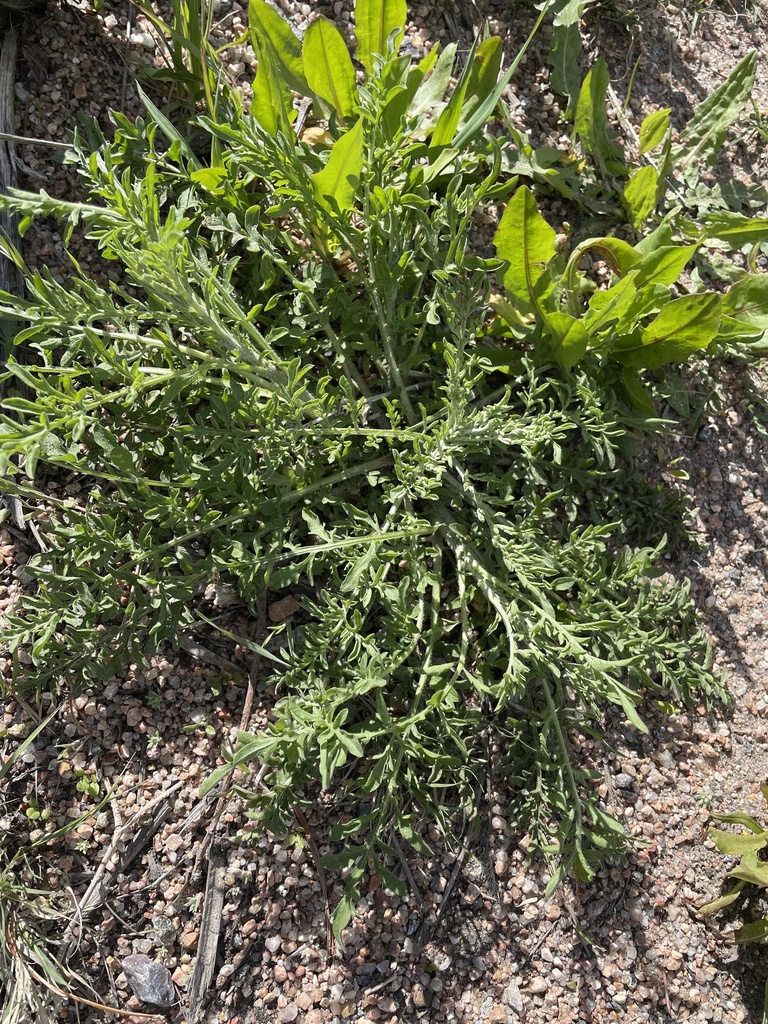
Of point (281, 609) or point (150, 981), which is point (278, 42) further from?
point (150, 981)

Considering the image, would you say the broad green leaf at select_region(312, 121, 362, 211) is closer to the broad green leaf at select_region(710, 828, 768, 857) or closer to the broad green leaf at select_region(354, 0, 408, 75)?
the broad green leaf at select_region(354, 0, 408, 75)

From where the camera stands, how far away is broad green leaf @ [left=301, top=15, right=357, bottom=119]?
225 cm

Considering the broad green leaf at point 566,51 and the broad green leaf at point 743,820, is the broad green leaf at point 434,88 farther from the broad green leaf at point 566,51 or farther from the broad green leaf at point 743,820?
the broad green leaf at point 743,820

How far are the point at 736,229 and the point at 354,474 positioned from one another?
1.68 metres

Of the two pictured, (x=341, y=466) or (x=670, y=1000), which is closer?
(x=341, y=466)

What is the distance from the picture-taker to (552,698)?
8.02 feet

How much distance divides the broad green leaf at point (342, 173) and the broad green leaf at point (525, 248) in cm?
50

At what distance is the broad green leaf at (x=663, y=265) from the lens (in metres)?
2.40

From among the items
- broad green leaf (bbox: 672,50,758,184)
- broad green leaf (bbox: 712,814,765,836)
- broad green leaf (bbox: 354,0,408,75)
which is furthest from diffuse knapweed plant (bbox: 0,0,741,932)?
broad green leaf (bbox: 672,50,758,184)

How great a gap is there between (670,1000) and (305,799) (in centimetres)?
135

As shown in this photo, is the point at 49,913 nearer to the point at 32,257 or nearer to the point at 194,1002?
the point at 194,1002

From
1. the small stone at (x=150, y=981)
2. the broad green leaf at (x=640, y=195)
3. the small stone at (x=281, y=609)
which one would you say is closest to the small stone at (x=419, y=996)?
the small stone at (x=150, y=981)

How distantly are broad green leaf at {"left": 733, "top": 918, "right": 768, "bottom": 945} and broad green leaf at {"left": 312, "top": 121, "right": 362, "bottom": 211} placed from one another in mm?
2593

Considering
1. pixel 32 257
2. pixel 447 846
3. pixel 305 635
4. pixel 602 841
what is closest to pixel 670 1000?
pixel 602 841
